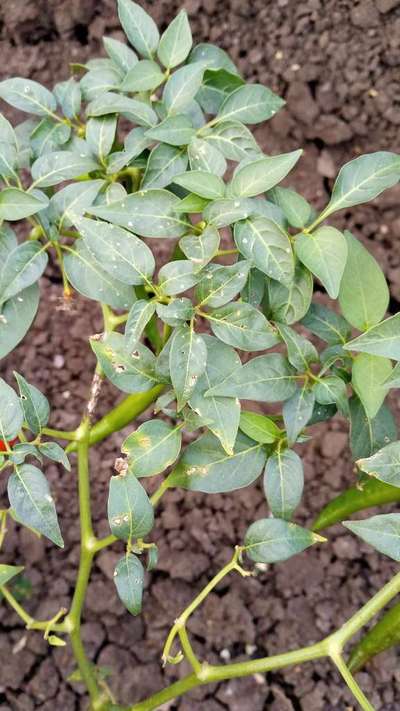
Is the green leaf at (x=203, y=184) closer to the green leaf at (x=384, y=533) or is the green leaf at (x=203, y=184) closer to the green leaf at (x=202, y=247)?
the green leaf at (x=202, y=247)

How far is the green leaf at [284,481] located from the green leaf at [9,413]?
329 mm

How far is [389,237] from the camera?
75.3 inches

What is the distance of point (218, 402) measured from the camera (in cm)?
101

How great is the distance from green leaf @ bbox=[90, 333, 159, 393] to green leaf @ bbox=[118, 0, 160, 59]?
0.48 meters

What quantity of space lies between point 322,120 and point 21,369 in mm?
915

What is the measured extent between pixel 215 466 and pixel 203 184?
14.4 inches

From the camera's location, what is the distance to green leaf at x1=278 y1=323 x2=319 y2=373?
1.02m

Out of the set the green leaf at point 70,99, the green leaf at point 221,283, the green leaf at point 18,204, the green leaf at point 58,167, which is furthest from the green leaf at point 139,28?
the green leaf at point 221,283

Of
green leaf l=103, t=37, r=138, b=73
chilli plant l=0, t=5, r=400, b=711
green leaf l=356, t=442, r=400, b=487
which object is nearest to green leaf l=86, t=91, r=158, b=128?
chilli plant l=0, t=5, r=400, b=711

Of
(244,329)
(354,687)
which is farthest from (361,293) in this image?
(354,687)

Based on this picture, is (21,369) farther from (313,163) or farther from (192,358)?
(192,358)

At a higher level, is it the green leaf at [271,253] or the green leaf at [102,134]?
the green leaf at [102,134]

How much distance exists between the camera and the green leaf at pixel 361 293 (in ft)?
3.56

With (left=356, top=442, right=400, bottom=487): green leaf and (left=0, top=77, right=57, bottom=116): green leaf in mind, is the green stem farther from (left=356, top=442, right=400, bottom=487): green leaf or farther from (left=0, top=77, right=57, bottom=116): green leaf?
(left=0, top=77, right=57, bottom=116): green leaf
